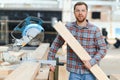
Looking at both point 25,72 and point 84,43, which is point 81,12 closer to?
point 84,43

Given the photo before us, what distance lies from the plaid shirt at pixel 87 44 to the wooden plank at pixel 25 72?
0.36 metres

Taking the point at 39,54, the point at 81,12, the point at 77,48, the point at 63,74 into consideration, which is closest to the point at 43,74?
the point at 77,48

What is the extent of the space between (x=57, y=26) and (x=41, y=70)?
0.77 metres

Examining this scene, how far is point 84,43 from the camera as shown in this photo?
3.30m

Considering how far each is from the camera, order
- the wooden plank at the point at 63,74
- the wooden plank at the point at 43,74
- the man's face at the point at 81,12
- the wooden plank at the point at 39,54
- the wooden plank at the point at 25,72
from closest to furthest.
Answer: the wooden plank at the point at 25,72
the man's face at the point at 81,12
the wooden plank at the point at 43,74
the wooden plank at the point at 39,54
the wooden plank at the point at 63,74

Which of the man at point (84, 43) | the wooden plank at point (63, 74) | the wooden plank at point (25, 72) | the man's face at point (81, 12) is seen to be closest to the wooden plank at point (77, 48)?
the man at point (84, 43)

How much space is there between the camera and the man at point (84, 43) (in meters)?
3.20

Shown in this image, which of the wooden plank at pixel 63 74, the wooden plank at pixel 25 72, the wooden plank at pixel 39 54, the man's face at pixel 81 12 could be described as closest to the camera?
the wooden plank at pixel 25 72

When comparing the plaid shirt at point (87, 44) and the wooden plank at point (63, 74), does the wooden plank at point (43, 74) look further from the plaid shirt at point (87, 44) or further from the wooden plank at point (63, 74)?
the wooden plank at point (63, 74)

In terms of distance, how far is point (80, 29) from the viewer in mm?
3268

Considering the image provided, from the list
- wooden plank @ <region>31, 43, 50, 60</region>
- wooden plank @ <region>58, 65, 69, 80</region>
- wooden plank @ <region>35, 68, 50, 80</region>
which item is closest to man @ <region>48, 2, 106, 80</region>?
wooden plank @ <region>35, 68, 50, 80</region>

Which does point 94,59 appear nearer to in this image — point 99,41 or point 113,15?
point 99,41

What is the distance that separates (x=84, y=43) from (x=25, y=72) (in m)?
0.58

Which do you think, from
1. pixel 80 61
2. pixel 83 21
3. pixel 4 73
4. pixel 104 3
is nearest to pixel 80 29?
pixel 83 21
